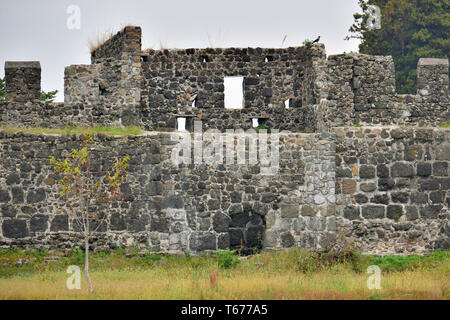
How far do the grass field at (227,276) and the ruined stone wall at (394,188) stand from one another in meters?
0.80

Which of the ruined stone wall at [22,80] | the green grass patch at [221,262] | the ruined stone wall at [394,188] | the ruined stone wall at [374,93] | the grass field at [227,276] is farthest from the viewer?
the ruined stone wall at [22,80]

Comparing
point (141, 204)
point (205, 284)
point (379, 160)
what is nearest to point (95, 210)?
point (141, 204)

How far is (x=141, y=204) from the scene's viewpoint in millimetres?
24297

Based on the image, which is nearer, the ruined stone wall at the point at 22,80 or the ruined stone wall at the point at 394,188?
the ruined stone wall at the point at 394,188

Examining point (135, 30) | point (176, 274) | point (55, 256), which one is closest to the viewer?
point (176, 274)

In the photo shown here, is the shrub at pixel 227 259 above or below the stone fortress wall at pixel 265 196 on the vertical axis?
below

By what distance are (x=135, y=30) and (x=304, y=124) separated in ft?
22.8

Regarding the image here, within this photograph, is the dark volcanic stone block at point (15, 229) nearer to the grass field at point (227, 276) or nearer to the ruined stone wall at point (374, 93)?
the grass field at point (227, 276)

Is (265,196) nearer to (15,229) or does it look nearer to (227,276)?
(227,276)

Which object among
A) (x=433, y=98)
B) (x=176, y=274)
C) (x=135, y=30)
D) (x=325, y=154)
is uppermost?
(x=135, y=30)

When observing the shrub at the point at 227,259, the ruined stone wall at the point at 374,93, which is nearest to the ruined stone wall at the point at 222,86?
the ruined stone wall at the point at 374,93

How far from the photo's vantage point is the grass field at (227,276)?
64.3 feet

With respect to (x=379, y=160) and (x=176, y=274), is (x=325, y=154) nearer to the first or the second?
(x=379, y=160)

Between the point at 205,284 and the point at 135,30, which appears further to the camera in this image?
the point at 135,30
